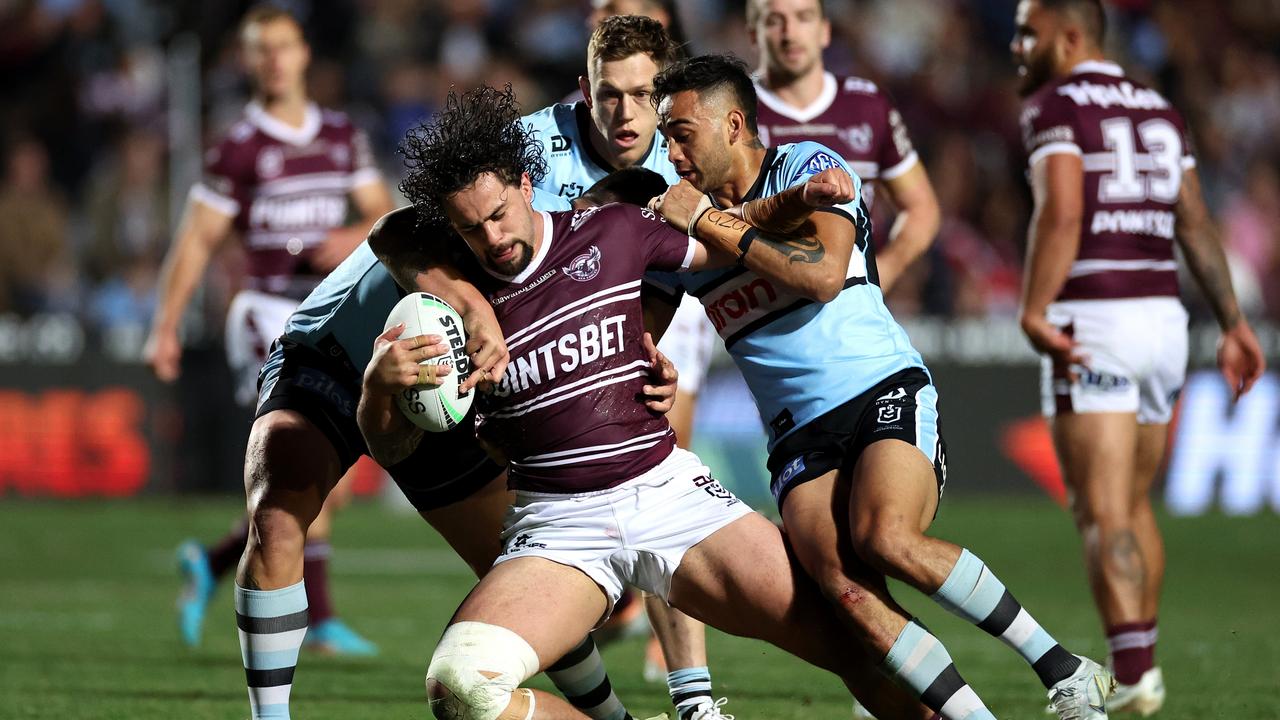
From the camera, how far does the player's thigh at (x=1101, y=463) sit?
6.84 m

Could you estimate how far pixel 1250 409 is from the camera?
44.5 ft

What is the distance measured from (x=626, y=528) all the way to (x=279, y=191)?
478cm

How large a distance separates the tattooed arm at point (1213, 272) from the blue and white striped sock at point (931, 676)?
2.98 meters

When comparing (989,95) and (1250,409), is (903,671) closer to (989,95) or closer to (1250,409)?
(1250,409)

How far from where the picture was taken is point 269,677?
5355mm

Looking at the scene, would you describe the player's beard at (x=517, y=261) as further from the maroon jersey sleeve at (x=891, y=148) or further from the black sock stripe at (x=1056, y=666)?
the maroon jersey sleeve at (x=891, y=148)

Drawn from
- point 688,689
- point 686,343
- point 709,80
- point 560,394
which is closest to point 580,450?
point 560,394

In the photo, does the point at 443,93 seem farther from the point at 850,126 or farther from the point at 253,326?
the point at 850,126

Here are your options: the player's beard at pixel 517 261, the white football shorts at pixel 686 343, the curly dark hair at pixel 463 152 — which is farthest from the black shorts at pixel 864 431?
the white football shorts at pixel 686 343

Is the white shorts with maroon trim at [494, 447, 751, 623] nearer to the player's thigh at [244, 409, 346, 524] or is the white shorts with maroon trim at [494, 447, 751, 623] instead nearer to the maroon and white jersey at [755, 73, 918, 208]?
the player's thigh at [244, 409, 346, 524]

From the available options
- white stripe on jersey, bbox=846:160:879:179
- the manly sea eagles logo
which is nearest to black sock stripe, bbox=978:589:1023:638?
the manly sea eagles logo

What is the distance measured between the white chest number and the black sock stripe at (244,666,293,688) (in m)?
3.83

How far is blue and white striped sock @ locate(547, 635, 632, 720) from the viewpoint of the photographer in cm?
541

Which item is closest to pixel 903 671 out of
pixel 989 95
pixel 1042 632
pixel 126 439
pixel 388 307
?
pixel 1042 632
